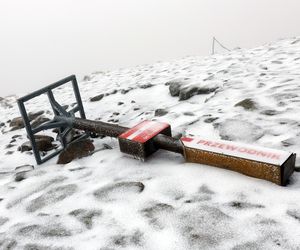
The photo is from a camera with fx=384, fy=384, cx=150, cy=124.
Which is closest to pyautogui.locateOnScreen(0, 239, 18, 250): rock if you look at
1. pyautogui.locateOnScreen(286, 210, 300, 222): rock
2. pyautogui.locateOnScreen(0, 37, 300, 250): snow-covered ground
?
pyautogui.locateOnScreen(0, 37, 300, 250): snow-covered ground

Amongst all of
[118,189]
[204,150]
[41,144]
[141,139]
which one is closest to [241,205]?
[204,150]

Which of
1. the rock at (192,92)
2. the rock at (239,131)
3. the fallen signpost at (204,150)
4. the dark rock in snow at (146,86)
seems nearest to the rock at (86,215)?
the fallen signpost at (204,150)

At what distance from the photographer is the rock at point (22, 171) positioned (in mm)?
3287

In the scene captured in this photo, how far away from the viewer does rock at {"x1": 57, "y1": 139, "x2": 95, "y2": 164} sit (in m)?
3.54

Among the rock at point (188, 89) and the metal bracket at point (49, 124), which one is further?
the rock at point (188, 89)

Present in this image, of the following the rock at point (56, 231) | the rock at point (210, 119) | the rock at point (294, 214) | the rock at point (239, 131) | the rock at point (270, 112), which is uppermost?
the rock at point (270, 112)

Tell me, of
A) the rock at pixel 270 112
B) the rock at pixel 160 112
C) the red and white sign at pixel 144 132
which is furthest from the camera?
the rock at pixel 160 112

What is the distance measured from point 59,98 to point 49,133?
2309 mm

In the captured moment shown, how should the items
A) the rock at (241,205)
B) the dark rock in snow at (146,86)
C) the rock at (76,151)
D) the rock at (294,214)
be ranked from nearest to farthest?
the rock at (294,214)
the rock at (241,205)
the rock at (76,151)
the dark rock in snow at (146,86)

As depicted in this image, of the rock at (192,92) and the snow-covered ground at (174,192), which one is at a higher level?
the snow-covered ground at (174,192)

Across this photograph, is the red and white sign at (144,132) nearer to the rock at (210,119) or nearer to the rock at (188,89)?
the rock at (210,119)

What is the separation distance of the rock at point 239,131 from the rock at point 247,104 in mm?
313

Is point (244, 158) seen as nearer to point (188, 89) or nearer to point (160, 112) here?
point (160, 112)

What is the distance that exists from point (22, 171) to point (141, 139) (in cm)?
119
